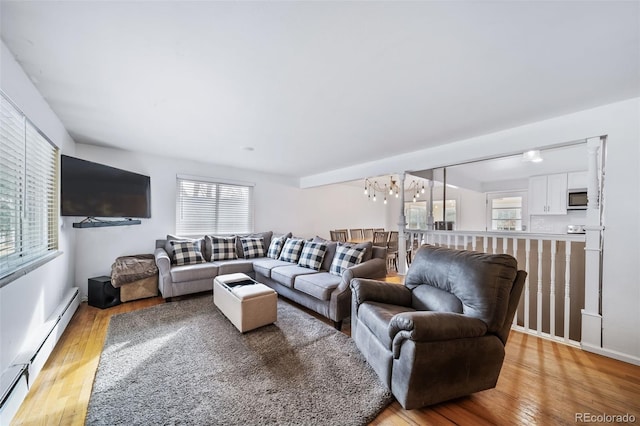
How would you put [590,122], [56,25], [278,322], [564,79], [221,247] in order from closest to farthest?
[56,25], [564,79], [590,122], [278,322], [221,247]

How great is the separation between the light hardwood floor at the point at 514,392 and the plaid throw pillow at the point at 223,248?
76.3 inches

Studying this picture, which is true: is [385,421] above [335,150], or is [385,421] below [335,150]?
below

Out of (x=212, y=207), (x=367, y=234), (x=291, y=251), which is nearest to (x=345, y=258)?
(x=291, y=251)

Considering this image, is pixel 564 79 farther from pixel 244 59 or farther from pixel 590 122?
pixel 244 59

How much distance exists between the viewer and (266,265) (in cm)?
387

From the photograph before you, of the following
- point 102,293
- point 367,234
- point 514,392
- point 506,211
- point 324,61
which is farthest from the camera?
point 367,234

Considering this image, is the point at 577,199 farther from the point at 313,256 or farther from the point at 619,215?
the point at 313,256

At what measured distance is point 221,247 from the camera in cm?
427

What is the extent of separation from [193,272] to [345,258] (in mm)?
2199

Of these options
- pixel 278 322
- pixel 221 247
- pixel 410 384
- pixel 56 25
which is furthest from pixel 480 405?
pixel 221 247

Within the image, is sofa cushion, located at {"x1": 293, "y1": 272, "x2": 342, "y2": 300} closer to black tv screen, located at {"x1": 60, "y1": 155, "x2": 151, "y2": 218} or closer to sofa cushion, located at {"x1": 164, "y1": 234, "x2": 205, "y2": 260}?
sofa cushion, located at {"x1": 164, "y1": 234, "x2": 205, "y2": 260}

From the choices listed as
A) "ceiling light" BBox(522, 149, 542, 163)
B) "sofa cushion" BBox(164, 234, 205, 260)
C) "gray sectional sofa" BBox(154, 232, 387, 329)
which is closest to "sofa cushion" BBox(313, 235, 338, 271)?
"gray sectional sofa" BBox(154, 232, 387, 329)

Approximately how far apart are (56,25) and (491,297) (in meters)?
3.10

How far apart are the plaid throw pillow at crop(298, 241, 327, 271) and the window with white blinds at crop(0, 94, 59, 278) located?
108 inches
